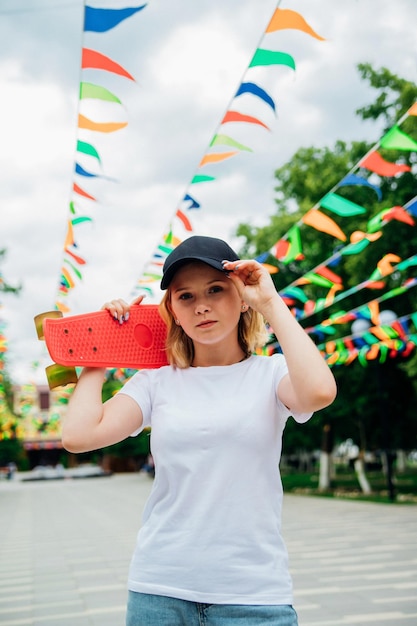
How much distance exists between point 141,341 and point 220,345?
0.23m

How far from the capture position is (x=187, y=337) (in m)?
2.14

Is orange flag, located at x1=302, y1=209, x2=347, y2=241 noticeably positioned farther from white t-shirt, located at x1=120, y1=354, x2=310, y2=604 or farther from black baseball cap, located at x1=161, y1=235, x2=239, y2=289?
white t-shirt, located at x1=120, y1=354, x2=310, y2=604

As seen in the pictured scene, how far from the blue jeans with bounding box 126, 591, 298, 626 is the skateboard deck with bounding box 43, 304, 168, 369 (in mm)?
618

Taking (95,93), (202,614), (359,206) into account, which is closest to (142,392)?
(202,614)

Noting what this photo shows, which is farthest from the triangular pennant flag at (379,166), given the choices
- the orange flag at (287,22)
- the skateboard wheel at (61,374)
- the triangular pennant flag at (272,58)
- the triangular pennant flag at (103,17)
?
the skateboard wheel at (61,374)

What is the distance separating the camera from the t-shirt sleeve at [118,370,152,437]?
6.69ft

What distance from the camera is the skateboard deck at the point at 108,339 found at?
2.04m

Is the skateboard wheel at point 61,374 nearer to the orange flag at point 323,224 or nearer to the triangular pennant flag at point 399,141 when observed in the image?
the triangular pennant flag at point 399,141

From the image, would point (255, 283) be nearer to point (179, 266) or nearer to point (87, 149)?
point (179, 266)

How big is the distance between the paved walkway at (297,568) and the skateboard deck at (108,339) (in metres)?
4.46

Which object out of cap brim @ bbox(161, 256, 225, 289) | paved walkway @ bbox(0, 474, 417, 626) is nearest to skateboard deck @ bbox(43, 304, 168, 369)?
cap brim @ bbox(161, 256, 225, 289)

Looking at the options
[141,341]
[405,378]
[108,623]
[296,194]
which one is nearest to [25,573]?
[108,623]

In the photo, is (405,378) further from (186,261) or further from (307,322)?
(186,261)

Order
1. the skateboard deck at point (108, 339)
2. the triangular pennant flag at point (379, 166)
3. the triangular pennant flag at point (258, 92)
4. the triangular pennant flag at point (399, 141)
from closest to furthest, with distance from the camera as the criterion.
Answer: the skateboard deck at point (108, 339), the triangular pennant flag at point (258, 92), the triangular pennant flag at point (399, 141), the triangular pennant flag at point (379, 166)
